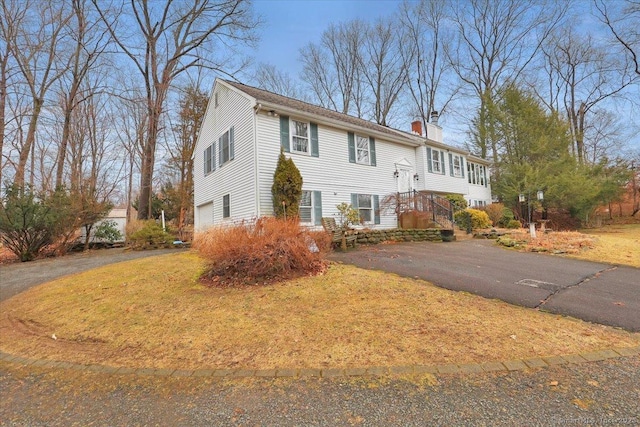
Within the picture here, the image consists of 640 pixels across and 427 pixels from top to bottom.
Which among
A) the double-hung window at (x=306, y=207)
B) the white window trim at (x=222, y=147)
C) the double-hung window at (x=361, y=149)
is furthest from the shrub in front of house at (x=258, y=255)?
the double-hung window at (x=361, y=149)

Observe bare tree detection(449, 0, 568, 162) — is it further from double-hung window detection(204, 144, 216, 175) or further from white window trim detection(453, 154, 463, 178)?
double-hung window detection(204, 144, 216, 175)

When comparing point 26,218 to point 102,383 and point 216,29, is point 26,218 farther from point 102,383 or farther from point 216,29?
point 216,29

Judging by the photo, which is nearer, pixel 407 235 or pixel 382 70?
pixel 407 235

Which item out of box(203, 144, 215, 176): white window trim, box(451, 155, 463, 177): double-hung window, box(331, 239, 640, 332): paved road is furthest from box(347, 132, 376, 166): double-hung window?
box(451, 155, 463, 177): double-hung window

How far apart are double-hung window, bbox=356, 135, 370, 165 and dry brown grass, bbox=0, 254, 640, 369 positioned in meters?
9.26

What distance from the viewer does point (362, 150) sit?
1482 centimetres

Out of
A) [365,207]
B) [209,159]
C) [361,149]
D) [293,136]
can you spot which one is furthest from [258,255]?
[209,159]

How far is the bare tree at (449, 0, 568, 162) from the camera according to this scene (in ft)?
84.8

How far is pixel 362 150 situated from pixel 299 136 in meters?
3.53

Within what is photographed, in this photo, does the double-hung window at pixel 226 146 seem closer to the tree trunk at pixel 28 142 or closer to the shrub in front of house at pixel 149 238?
the shrub in front of house at pixel 149 238

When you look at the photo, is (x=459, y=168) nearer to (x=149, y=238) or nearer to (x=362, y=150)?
(x=362, y=150)

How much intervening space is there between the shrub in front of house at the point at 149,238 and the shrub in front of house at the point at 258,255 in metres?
9.32

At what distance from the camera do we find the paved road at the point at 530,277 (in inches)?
183

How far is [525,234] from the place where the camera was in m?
12.6
